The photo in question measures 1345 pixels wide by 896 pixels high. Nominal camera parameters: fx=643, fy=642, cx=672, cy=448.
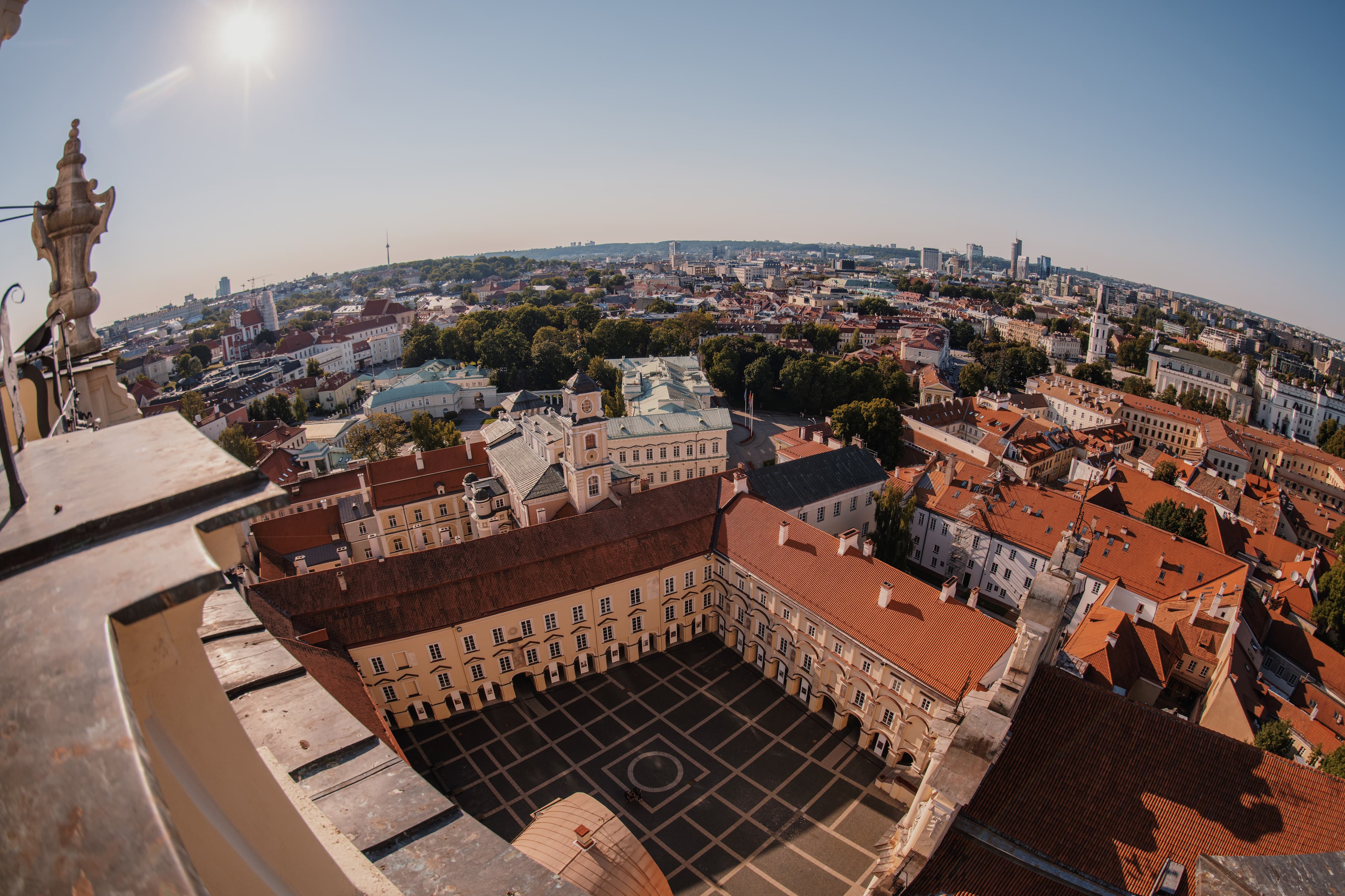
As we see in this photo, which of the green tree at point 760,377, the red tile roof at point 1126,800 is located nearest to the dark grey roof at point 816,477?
the red tile roof at point 1126,800

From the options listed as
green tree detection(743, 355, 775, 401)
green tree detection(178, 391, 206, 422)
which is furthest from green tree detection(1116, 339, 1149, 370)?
green tree detection(178, 391, 206, 422)

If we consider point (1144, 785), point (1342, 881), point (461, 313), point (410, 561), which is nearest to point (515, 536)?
point (410, 561)

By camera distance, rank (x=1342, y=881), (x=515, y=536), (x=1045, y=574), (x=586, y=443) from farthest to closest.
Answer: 1. (x=586, y=443)
2. (x=515, y=536)
3. (x=1045, y=574)
4. (x=1342, y=881)

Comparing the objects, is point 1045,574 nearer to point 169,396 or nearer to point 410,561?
point 410,561

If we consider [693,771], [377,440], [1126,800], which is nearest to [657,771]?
[693,771]

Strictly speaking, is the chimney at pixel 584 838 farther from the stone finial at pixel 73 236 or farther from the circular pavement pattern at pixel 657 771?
the stone finial at pixel 73 236

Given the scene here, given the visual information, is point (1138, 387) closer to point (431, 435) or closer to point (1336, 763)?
point (1336, 763)
